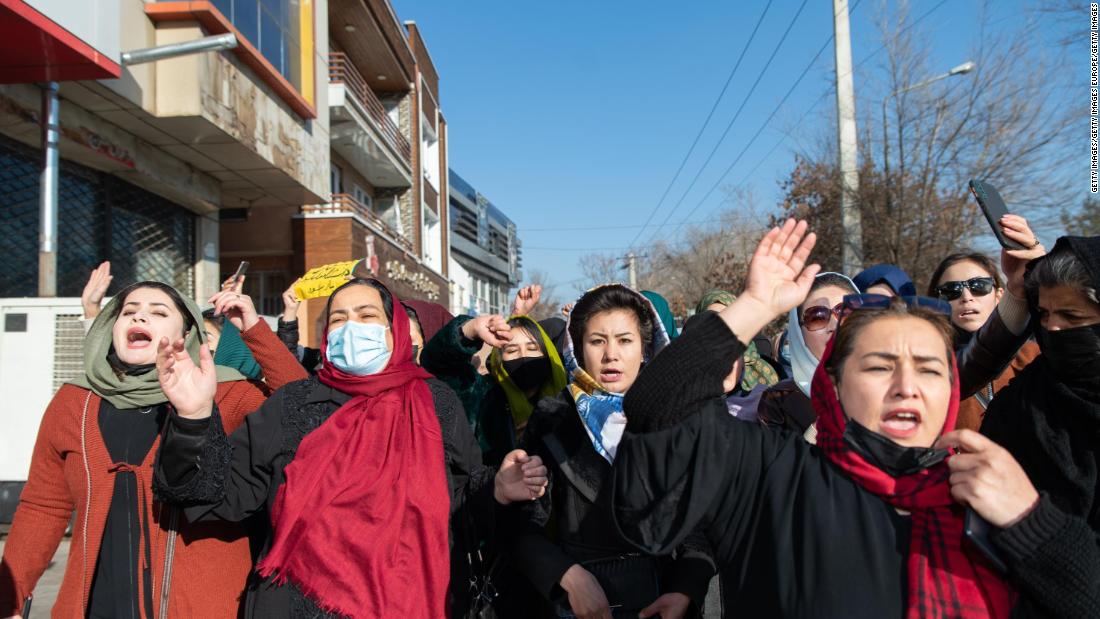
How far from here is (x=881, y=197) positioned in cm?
1134

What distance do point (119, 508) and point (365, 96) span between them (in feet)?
58.8

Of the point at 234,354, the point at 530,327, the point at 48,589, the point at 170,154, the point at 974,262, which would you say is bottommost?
the point at 48,589

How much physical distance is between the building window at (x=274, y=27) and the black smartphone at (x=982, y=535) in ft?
37.2

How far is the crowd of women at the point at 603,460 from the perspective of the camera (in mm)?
1506

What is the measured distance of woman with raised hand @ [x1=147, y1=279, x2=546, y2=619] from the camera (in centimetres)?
218

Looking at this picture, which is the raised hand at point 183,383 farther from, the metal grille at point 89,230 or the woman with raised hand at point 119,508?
the metal grille at point 89,230

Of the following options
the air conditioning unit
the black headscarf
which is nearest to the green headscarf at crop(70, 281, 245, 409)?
the black headscarf

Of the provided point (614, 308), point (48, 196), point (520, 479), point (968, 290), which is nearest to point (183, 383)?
point (520, 479)

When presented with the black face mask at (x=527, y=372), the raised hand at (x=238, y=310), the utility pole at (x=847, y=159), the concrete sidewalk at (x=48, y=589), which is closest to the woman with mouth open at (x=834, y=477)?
the black face mask at (x=527, y=372)

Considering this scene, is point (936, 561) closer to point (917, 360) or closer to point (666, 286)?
point (917, 360)

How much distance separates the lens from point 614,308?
2518 millimetres

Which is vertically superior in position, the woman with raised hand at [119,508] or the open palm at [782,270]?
the open palm at [782,270]

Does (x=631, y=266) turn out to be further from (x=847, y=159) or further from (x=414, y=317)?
(x=414, y=317)

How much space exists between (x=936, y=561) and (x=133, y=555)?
2355mm
